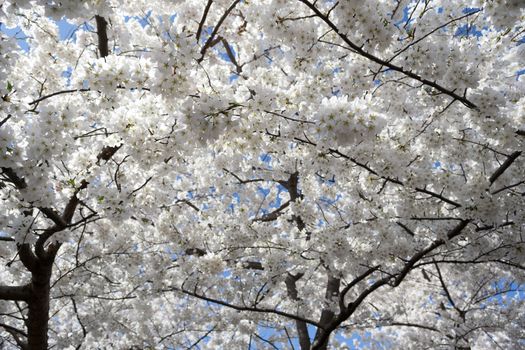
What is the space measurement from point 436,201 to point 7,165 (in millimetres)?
6040

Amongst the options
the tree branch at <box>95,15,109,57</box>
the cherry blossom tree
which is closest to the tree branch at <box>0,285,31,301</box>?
the cherry blossom tree

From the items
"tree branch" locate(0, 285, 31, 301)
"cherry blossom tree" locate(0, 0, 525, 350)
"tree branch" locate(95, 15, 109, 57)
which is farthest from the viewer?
"tree branch" locate(0, 285, 31, 301)

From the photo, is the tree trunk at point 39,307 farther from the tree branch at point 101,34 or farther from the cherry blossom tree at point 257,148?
the tree branch at point 101,34

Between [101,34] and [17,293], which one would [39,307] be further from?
[101,34]

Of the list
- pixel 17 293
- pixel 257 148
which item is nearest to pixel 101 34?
pixel 257 148

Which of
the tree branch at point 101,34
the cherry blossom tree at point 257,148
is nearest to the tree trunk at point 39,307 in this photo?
the cherry blossom tree at point 257,148

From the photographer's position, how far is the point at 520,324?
9.78 meters

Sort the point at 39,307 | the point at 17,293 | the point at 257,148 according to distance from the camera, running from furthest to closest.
→ the point at 39,307
the point at 17,293
the point at 257,148

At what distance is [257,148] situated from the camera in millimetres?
4992

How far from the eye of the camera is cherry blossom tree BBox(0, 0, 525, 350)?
346 cm

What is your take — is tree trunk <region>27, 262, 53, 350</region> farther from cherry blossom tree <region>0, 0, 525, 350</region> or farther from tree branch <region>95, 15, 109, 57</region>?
tree branch <region>95, 15, 109, 57</region>

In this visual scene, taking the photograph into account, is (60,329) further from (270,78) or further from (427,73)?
(427,73)

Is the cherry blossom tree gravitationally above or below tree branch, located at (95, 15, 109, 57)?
below

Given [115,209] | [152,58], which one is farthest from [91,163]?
[152,58]
